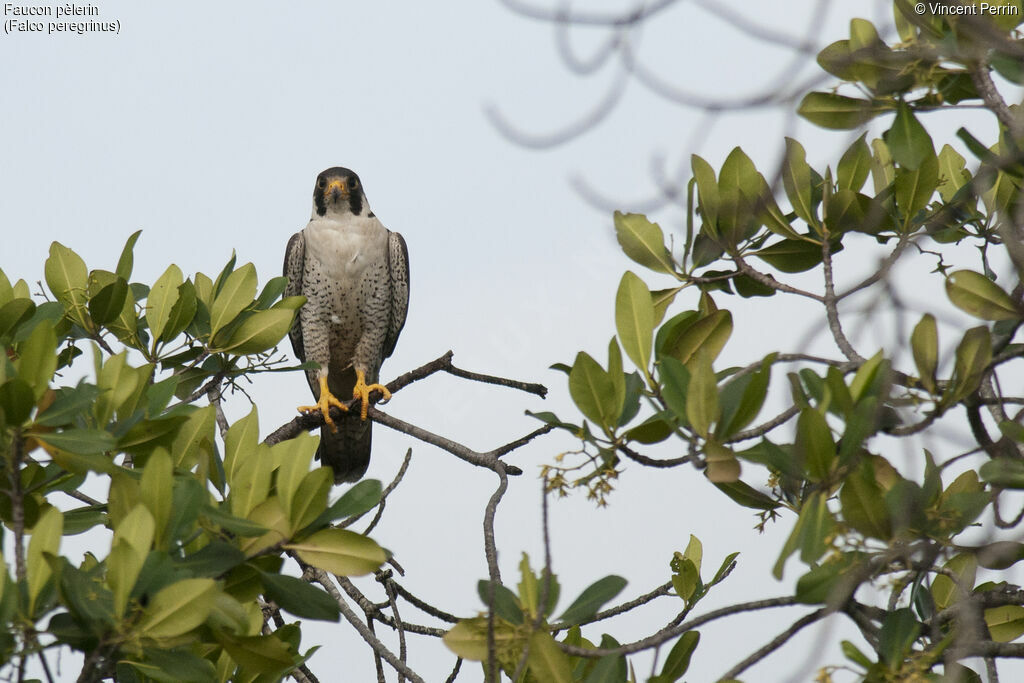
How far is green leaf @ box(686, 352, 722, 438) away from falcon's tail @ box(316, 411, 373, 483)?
3864 millimetres

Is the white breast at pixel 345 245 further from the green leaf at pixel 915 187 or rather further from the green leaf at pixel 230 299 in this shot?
the green leaf at pixel 915 187

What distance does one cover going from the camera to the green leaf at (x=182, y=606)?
1719mm

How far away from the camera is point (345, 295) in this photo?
5781 mm

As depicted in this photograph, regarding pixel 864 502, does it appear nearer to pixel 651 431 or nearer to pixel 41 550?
pixel 651 431

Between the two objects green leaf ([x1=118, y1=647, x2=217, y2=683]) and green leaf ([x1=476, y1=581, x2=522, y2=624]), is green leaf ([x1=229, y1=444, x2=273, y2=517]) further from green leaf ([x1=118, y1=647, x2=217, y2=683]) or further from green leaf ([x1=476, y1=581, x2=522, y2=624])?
green leaf ([x1=476, y1=581, x2=522, y2=624])

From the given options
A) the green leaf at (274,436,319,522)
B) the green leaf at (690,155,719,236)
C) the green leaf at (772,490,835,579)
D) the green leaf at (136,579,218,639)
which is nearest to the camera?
the green leaf at (772,490,835,579)

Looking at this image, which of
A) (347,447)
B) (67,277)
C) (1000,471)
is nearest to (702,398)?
(1000,471)

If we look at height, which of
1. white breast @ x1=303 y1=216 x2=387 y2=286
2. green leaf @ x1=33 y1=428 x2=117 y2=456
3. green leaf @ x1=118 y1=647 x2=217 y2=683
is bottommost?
green leaf @ x1=118 y1=647 x2=217 y2=683

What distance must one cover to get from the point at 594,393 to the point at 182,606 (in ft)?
2.74

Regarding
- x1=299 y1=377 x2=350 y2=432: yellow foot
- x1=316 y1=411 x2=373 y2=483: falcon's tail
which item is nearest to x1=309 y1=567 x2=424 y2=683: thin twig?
x1=299 y1=377 x2=350 y2=432: yellow foot

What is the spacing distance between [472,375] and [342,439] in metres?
2.33

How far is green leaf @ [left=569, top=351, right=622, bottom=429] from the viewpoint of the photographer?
1.99 m

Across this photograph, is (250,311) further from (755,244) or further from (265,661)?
(755,244)

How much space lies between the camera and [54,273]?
3107 mm
